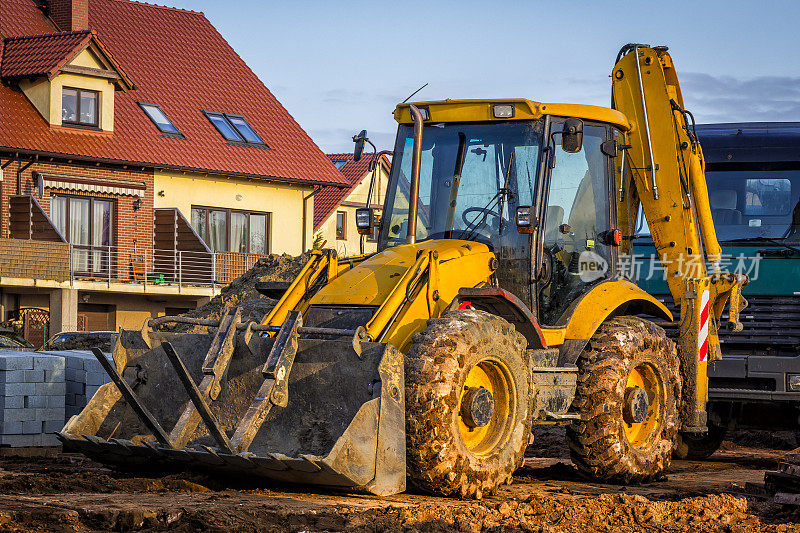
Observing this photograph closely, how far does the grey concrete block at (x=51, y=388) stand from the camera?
41.1ft

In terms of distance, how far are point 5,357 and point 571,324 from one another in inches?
237

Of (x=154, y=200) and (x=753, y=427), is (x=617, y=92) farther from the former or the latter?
(x=154, y=200)

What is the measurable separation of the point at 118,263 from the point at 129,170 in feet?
8.22

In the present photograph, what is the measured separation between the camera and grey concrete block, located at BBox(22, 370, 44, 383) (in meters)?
12.4

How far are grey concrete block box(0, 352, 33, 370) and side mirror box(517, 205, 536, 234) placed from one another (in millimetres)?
5738

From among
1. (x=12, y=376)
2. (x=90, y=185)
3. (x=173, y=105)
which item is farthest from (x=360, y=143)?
(x=173, y=105)

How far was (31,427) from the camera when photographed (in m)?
12.4

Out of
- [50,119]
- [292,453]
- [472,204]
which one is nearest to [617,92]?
[472,204]

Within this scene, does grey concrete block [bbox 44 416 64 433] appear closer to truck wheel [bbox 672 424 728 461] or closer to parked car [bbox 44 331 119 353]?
parked car [bbox 44 331 119 353]

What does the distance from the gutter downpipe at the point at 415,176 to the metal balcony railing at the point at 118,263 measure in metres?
20.2

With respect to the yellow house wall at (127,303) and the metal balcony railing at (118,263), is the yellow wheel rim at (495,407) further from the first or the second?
the yellow house wall at (127,303)

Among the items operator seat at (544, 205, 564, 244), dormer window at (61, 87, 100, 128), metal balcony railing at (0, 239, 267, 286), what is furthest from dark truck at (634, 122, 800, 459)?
dormer window at (61, 87, 100, 128)

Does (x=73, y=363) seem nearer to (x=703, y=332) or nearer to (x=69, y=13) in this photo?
(x=703, y=332)

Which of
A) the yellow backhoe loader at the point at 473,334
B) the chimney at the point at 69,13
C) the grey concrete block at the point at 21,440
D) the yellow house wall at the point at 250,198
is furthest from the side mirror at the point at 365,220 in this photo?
the chimney at the point at 69,13
